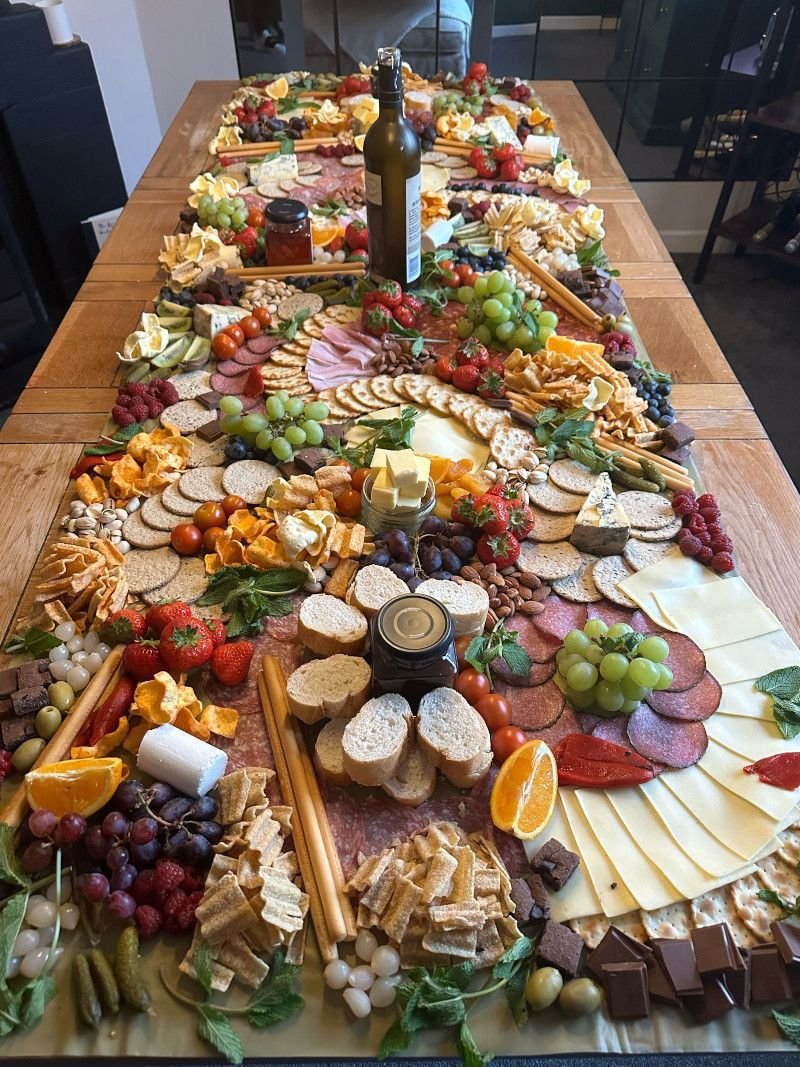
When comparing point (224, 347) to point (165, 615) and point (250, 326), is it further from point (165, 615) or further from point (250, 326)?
point (165, 615)

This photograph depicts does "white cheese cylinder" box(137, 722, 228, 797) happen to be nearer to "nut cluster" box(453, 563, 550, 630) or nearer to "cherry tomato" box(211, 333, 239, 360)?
"nut cluster" box(453, 563, 550, 630)

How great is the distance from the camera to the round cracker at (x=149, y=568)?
136 centimetres

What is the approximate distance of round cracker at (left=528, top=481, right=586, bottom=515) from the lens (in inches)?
58.6

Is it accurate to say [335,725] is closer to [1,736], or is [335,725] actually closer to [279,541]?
[279,541]

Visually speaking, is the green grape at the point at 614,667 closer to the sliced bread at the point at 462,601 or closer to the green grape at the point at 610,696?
the green grape at the point at 610,696

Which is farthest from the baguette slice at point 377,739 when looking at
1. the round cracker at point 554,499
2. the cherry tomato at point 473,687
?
the round cracker at point 554,499

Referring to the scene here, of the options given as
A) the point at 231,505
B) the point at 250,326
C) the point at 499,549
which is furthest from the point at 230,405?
the point at 499,549

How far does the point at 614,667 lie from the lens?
3.82 ft

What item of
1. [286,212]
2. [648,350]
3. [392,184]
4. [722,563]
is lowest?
[648,350]

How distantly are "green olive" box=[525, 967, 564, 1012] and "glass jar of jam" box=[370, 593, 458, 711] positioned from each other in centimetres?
36

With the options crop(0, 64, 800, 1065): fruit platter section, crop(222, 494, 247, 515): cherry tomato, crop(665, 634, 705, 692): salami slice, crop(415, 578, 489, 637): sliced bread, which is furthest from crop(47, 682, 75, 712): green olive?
crop(665, 634, 705, 692): salami slice

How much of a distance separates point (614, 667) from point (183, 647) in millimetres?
632

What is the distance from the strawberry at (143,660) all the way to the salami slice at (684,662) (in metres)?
0.77

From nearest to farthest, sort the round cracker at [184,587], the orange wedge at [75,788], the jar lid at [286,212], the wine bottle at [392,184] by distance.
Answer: the orange wedge at [75,788] < the round cracker at [184,587] < the wine bottle at [392,184] < the jar lid at [286,212]
